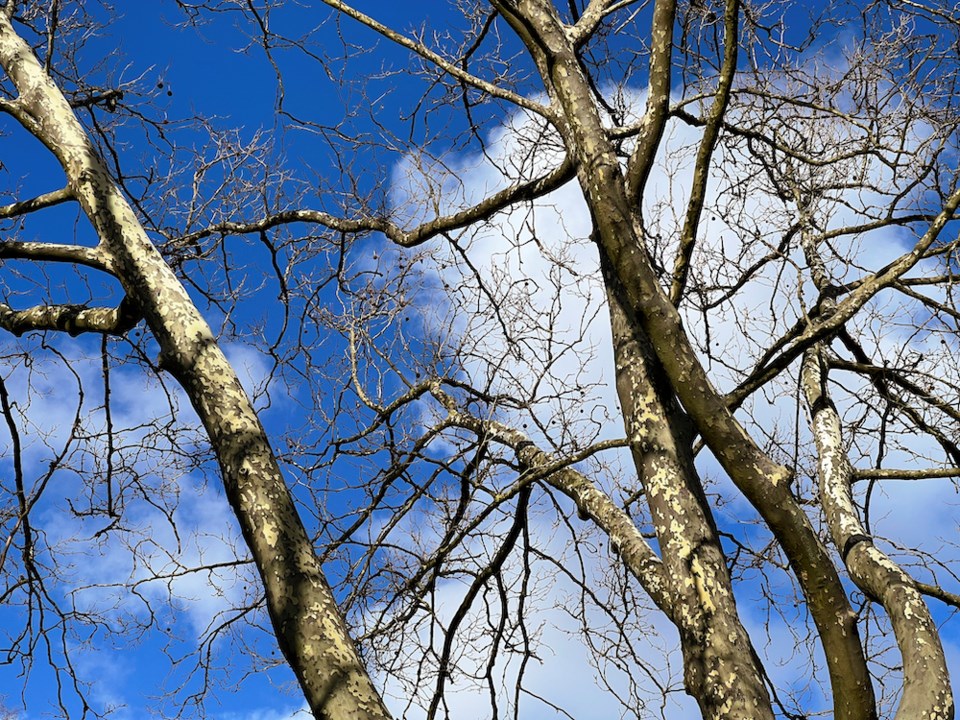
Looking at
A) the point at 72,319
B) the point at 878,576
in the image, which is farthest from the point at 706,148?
the point at 72,319

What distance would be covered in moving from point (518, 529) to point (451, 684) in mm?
927

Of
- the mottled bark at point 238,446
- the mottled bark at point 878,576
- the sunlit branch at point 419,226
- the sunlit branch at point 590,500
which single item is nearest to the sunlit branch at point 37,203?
the mottled bark at point 238,446

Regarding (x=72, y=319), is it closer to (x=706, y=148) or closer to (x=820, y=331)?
(x=706, y=148)

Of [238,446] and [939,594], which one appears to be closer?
[238,446]

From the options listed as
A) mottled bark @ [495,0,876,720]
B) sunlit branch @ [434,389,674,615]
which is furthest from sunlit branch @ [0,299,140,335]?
mottled bark @ [495,0,876,720]

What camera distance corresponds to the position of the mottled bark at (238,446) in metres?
2.40

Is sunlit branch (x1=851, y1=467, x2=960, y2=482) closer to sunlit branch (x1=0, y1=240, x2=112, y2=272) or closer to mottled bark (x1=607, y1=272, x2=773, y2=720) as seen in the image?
mottled bark (x1=607, y1=272, x2=773, y2=720)

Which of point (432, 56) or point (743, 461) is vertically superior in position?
point (432, 56)

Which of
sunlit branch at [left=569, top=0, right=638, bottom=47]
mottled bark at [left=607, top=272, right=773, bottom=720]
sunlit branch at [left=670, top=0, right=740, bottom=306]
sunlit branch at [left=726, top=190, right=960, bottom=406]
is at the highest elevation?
sunlit branch at [left=569, top=0, right=638, bottom=47]

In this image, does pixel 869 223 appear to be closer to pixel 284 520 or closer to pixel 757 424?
pixel 757 424

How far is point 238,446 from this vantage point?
2.81 meters

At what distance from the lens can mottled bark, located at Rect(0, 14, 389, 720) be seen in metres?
2.40

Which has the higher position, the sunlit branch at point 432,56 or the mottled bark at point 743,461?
the sunlit branch at point 432,56

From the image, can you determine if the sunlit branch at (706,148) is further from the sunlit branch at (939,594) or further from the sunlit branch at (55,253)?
the sunlit branch at (55,253)
